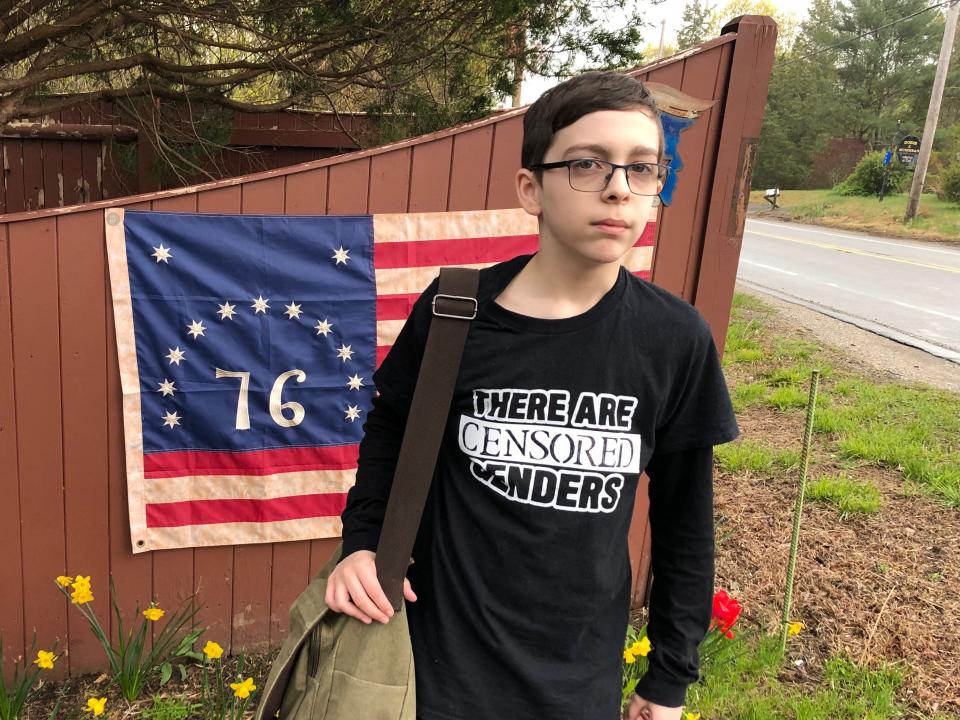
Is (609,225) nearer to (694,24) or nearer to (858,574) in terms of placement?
(858,574)

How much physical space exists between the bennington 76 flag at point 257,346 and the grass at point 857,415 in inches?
98.1

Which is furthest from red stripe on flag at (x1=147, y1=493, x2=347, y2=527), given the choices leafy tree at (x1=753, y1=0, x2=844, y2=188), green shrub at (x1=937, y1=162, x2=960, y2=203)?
leafy tree at (x1=753, y1=0, x2=844, y2=188)

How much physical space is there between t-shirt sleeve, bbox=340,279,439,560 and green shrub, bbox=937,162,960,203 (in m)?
28.8

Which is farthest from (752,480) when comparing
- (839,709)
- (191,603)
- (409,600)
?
(409,600)

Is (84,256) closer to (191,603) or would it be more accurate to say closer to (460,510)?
(191,603)

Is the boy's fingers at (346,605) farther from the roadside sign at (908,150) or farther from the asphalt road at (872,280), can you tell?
the roadside sign at (908,150)

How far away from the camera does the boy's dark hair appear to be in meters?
1.11

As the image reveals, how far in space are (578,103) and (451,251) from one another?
1595mm

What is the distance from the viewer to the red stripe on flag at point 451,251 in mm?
2643

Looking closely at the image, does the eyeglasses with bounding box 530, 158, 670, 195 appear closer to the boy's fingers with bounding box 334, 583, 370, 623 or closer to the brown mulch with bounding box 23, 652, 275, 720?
the boy's fingers with bounding box 334, 583, 370, 623

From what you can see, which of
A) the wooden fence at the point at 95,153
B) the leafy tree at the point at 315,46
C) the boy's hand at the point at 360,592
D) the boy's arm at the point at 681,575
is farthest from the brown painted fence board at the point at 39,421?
the wooden fence at the point at 95,153

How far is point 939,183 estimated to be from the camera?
27125 millimetres

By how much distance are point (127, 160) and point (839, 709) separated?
5056mm

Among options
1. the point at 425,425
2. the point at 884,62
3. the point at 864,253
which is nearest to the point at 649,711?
the point at 425,425
